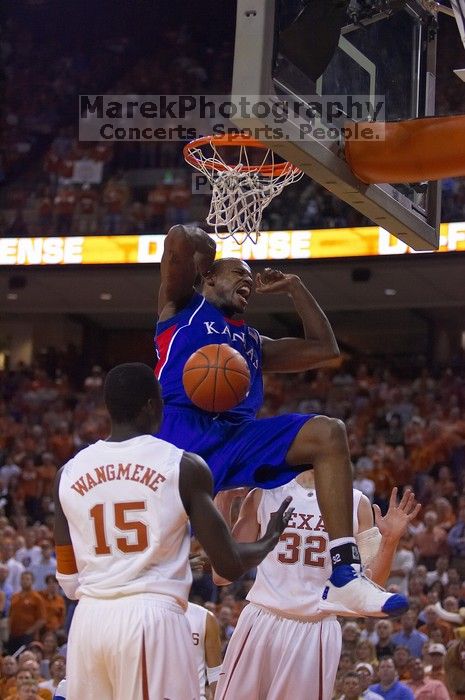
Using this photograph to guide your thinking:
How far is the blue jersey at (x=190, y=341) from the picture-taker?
551 centimetres

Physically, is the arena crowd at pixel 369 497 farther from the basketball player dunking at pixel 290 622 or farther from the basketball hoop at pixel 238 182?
the basketball hoop at pixel 238 182

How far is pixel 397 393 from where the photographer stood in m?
17.8

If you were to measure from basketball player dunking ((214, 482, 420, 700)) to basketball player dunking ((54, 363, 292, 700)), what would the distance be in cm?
196

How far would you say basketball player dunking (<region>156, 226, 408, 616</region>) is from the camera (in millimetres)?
4957

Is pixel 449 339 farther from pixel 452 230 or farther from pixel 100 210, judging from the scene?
pixel 100 210

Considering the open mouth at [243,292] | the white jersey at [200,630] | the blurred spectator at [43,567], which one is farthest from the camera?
the blurred spectator at [43,567]

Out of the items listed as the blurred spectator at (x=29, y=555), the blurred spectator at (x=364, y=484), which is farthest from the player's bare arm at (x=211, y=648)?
the blurred spectator at (x=364, y=484)

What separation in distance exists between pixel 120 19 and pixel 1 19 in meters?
2.51

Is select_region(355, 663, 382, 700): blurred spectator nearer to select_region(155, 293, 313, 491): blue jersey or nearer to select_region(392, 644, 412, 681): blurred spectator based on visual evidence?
select_region(392, 644, 412, 681): blurred spectator

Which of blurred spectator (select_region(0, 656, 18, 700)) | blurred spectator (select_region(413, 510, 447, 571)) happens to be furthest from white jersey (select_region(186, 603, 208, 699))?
blurred spectator (select_region(413, 510, 447, 571))

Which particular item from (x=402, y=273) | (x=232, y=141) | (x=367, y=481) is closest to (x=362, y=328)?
(x=402, y=273)

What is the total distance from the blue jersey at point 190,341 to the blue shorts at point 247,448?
0.17 metres

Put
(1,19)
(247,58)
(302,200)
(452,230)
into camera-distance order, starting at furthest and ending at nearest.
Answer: (1,19) < (302,200) < (452,230) < (247,58)

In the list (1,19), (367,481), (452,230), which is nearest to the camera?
(367,481)
